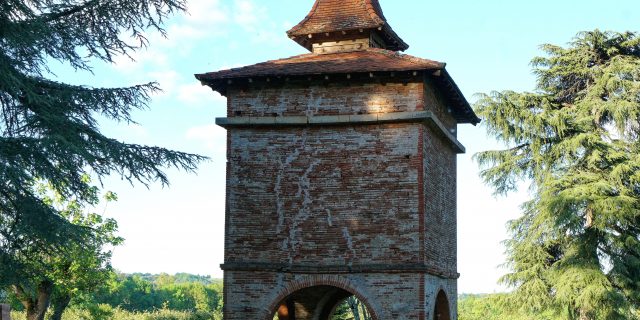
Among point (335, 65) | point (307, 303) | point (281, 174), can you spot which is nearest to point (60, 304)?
point (307, 303)

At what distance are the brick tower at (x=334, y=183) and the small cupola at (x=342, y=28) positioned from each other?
6.65 ft

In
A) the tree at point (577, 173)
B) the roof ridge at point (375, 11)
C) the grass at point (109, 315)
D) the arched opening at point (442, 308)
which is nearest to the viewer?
the arched opening at point (442, 308)

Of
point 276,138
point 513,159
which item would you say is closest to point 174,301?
point 513,159

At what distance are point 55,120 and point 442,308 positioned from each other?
367 inches

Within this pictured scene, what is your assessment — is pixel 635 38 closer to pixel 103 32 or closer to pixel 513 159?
pixel 513 159

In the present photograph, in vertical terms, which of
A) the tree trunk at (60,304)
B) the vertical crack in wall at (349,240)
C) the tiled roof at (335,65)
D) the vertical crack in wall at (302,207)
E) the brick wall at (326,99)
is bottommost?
the tree trunk at (60,304)

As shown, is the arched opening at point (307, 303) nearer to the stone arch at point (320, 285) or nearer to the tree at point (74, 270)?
the stone arch at point (320, 285)

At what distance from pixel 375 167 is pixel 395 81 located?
1.75 m

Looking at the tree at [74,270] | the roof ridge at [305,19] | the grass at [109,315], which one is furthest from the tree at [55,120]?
the grass at [109,315]

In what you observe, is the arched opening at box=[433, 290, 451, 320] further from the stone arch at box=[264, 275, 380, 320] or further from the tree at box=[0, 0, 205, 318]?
the tree at box=[0, 0, 205, 318]

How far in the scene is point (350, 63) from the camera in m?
15.6

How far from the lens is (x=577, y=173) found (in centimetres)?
2434

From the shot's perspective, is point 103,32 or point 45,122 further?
point 103,32

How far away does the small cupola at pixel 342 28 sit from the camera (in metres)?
17.9
